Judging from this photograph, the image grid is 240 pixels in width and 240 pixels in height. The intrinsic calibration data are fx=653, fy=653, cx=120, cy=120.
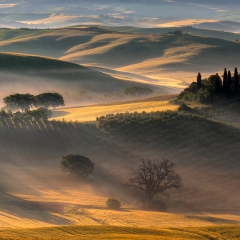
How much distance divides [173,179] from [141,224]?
40.6 ft

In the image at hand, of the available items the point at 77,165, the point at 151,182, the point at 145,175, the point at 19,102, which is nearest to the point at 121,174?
the point at 77,165

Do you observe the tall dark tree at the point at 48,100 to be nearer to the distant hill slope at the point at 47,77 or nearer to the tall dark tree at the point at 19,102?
the tall dark tree at the point at 19,102

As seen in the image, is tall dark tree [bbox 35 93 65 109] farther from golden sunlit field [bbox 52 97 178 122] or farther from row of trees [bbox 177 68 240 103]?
row of trees [bbox 177 68 240 103]

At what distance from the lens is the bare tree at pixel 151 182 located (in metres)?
55.4

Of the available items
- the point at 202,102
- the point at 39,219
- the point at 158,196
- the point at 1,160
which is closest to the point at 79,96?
the point at 202,102

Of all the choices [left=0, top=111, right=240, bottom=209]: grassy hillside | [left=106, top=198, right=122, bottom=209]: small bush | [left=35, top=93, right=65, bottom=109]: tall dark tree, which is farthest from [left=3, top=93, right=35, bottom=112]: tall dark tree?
[left=106, top=198, right=122, bottom=209]: small bush

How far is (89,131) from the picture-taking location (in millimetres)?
73875

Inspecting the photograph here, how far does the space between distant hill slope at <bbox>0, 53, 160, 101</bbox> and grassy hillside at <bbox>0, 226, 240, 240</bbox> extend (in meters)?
99.6

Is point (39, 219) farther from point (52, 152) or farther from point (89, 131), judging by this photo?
point (89, 131)

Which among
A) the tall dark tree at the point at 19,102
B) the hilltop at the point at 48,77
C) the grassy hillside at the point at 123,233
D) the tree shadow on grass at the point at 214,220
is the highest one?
the hilltop at the point at 48,77

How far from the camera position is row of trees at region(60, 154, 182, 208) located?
55.6 meters

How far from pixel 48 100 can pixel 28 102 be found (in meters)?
4.32

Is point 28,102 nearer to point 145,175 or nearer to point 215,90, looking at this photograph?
point 215,90

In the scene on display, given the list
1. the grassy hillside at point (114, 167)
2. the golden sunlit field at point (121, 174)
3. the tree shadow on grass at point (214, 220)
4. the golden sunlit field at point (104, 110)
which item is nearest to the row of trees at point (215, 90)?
the golden sunlit field at point (121, 174)
